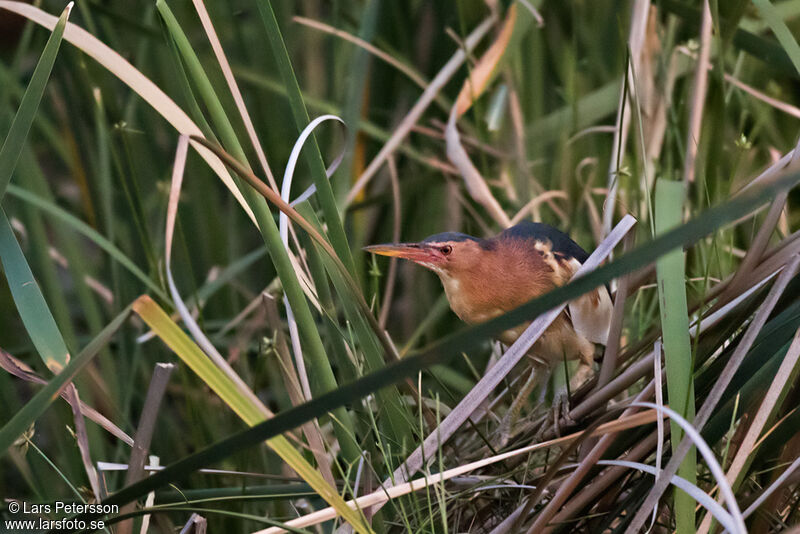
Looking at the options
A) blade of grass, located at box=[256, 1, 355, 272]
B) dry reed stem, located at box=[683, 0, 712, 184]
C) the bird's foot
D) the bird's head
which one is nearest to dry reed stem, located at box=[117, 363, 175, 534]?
blade of grass, located at box=[256, 1, 355, 272]

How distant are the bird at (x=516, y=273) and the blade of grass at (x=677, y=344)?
0.44 meters

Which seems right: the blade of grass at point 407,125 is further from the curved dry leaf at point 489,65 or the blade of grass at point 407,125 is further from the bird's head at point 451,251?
the bird's head at point 451,251

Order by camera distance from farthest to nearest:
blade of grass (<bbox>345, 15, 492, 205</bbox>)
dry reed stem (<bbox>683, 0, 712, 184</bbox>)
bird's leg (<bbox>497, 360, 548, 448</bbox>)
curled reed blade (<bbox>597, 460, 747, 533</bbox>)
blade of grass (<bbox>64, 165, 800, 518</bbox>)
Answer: blade of grass (<bbox>345, 15, 492, 205</bbox>) < dry reed stem (<bbox>683, 0, 712, 184</bbox>) < bird's leg (<bbox>497, 360, 548, 448</bbox>) < curled reed blade (<bbox>597, 460, 747, 533</bbox>) < blade of grass (<bbox>64, 165, 800, 518</bbox>)

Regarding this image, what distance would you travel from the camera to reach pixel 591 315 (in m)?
1.20

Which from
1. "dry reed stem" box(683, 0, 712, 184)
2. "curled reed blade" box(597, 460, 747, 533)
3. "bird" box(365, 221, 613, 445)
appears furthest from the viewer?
"dry reed stem" box(683, 0, 712, 184)

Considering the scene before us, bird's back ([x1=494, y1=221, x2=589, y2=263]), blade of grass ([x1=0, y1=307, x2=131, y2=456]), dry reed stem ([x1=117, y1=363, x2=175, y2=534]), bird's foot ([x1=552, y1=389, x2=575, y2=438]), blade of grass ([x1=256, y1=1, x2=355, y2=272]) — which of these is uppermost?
blade of grass ([x1=256, y1=1, x2=355, y2=272])

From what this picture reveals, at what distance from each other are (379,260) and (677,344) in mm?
944

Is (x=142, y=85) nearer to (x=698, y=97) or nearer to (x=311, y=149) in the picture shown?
(x=311, y=149)

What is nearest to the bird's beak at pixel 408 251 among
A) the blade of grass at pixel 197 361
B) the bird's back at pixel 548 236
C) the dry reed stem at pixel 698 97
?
the bird's back at pixel 548 236

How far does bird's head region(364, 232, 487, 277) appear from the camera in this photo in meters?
1.29

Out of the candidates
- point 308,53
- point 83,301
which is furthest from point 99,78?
point 308,53

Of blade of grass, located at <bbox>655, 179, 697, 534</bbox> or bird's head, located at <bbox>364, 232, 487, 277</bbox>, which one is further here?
bird's head, located at <bbox>364, 232, 487, 277</bbox>

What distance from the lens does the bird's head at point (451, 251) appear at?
4.22ft

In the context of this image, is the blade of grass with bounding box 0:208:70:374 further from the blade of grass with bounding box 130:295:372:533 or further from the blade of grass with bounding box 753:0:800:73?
the blade of grass with bounding box 753:0:800:73
